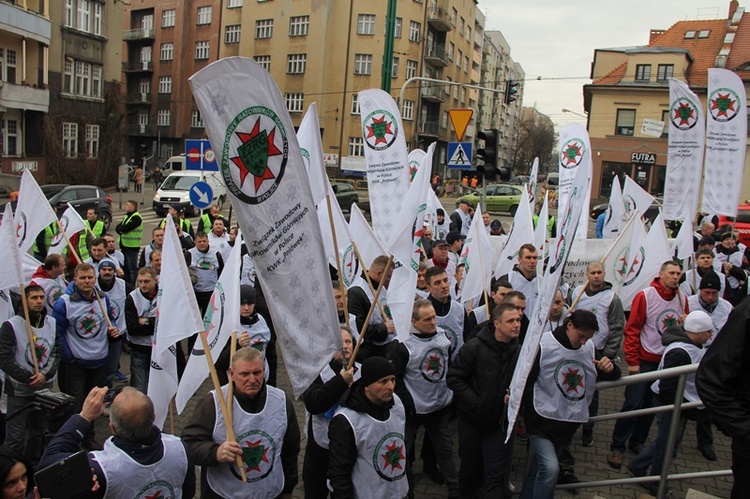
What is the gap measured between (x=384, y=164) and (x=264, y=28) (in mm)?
45394

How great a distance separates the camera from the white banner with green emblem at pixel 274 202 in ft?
10.4

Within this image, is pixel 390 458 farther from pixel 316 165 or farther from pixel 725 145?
pixel 725 145

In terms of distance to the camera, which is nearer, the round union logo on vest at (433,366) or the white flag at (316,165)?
the white flag at (316,165)

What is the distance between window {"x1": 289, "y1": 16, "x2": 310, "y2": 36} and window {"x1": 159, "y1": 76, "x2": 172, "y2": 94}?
13.7m

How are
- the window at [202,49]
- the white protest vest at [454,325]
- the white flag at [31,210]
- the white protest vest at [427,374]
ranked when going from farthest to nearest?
the window at [202,49] < the white flag at [31,210] < the white protest vest at [454,325] < the white protest vest at [427,374]

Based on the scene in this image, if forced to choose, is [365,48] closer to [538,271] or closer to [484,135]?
[484,135]

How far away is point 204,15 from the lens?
51875 millimetres

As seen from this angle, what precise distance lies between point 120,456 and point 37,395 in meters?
1.52

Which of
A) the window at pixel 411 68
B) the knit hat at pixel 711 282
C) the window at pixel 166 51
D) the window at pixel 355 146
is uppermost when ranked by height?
the window at pixel 166 51

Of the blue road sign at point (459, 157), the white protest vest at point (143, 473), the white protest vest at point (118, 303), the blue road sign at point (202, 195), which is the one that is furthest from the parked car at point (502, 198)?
the white protest vest at point (143, 473)

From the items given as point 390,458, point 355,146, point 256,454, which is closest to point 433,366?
point 390,458

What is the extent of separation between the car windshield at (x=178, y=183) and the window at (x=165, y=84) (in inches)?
1192

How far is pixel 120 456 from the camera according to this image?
308cm

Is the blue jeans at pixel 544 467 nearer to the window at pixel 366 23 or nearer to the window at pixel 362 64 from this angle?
the window at pixel 362 64
